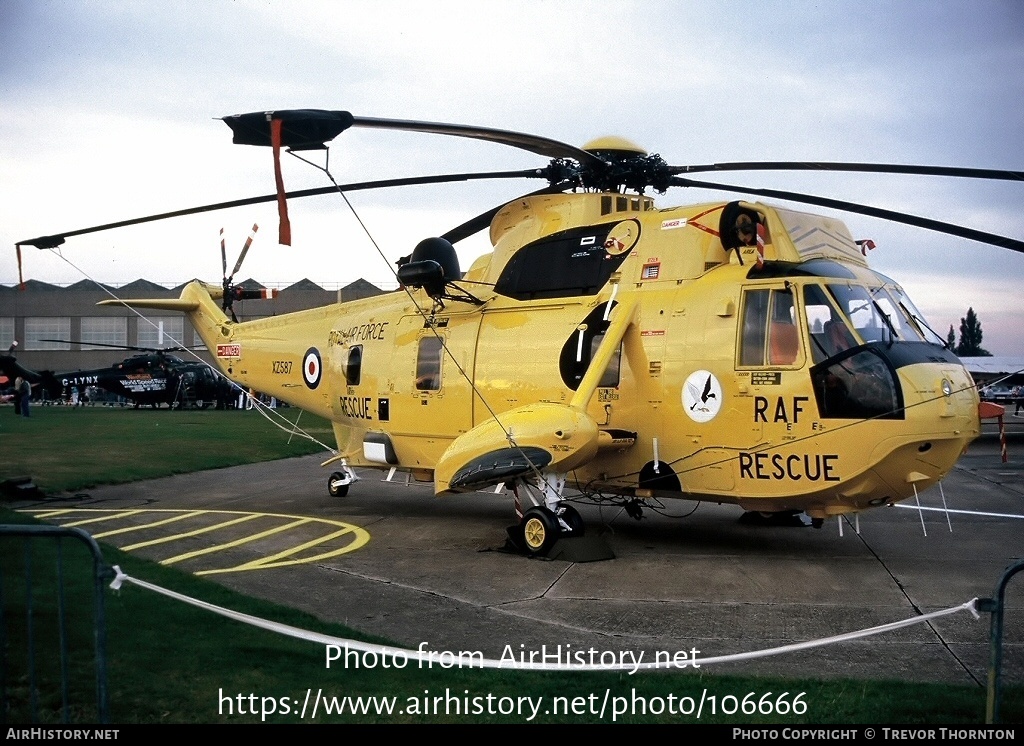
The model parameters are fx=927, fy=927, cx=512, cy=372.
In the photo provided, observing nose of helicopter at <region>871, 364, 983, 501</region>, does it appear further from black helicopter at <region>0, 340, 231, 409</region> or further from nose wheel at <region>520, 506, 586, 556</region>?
black helicopter at <region>0, 340, 231, 409</region>

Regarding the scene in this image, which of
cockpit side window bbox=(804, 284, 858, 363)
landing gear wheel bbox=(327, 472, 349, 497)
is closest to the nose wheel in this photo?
cockpit side window bbox=(804, 284, 858, 363)

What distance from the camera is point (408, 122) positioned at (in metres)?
8.75

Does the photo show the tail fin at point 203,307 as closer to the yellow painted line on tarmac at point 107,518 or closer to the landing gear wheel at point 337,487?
the landing gear wheel at point 337,487

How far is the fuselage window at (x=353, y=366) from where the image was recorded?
14336mm

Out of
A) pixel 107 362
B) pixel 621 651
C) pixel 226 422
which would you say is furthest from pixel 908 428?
pixel 107 362

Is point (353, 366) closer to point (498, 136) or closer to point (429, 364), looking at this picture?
point (429, 364)

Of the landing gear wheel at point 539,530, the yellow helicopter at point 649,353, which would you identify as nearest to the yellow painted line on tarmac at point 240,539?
the yellow helicopter at point 649,353

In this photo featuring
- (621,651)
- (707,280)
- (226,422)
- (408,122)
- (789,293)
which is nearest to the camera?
(621,651)

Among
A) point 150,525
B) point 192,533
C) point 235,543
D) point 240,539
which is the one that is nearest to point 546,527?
point 235,543

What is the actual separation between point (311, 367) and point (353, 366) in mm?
1418

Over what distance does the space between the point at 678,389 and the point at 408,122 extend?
4273 mm

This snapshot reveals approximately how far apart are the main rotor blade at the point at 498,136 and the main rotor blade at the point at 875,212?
1.54m

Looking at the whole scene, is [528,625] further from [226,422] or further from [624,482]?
[226,422]

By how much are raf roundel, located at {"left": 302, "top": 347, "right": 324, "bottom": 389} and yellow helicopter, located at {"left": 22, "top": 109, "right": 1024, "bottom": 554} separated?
183 centimetres
